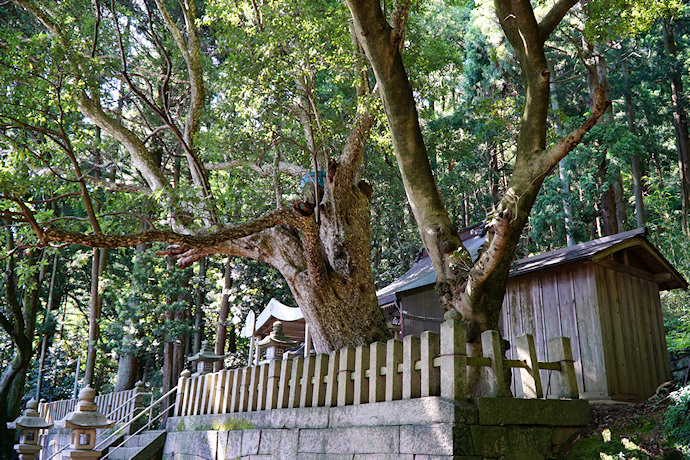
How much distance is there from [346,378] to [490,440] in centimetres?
171

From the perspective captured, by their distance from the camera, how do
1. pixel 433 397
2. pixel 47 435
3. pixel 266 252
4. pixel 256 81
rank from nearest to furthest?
pixel 433 397 < pixel 266 252 < pixel 256 81 < pixel 47 435

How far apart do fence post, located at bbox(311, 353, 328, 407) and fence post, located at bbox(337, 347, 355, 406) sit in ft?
1.09

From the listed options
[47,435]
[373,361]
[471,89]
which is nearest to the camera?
[373,361]

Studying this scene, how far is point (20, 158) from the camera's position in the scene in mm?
8023

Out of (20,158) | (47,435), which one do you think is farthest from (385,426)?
(47,435)

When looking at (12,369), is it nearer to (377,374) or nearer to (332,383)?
(332,383)

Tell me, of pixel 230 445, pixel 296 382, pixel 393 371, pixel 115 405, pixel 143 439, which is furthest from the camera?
pixel 115 405

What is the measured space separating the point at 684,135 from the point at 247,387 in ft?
54.2

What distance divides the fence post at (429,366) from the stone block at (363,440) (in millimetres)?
471

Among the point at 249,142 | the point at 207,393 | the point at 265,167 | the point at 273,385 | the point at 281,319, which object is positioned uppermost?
the point at 249,142

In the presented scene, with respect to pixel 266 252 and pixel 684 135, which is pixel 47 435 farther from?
pixel 684 135

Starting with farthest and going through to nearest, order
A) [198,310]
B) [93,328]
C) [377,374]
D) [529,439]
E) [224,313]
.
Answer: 1. [198,310]
2. [224,313]
3. [93,328]
4. [377,374]
5. [529,439]

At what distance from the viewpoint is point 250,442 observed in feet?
23.1

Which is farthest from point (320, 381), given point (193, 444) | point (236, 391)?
point (193, 444)
